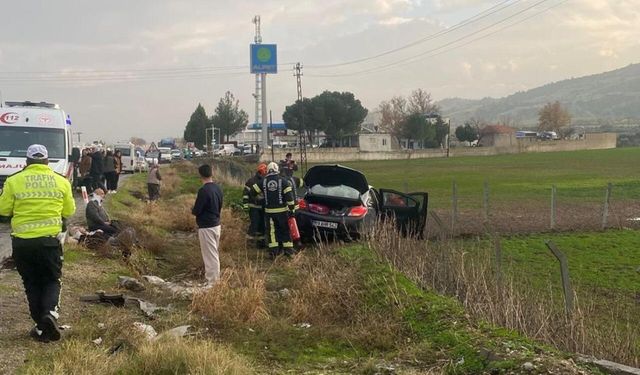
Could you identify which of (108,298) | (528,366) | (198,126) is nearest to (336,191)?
(108,298)

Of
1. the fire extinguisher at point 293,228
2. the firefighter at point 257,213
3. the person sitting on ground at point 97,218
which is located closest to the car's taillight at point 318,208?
the firefighter at point 257,213

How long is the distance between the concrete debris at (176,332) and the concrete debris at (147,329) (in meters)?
0.10

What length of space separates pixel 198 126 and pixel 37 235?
91592 mm

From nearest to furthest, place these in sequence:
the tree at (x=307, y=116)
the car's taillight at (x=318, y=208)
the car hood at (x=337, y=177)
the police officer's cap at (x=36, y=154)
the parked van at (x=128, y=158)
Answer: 1. the police officer's cap at (x=36, y=154)
2. the car's taillight at (x=318, y=208)
3. the car hood at (x=337, y=177)
4. the parked van at (x=128, y=158)
5. the tree at (x=307, y=116)

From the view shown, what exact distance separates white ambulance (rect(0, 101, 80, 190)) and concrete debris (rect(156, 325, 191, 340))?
35.9 ft

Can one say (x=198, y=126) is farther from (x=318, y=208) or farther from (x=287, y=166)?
(x=318, y=208)

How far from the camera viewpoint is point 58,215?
6.36m

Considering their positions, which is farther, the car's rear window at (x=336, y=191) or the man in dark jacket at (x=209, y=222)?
the car's rear window at (x=336, y=191)

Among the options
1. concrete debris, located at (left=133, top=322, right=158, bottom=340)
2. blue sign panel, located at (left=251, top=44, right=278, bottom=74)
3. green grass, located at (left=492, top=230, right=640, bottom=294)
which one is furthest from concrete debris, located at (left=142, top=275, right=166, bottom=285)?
blue sign panel, located at (left=251, top=44, right=278, bottom=74)

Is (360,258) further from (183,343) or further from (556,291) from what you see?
(183,343)

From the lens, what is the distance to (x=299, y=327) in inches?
286

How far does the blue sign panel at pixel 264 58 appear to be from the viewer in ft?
260

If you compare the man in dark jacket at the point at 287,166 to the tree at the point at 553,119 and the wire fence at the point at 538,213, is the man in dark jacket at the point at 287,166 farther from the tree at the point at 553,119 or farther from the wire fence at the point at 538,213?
the tree at the point at 553,119

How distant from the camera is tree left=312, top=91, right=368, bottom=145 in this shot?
88.4 meters
